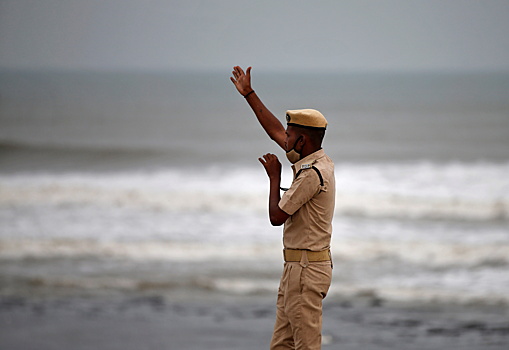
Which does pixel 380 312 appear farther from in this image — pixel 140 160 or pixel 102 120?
pixel 102 120

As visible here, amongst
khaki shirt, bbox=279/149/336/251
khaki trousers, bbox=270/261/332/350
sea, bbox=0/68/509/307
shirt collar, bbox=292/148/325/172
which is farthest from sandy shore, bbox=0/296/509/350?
shirt collar, bbox=292/148/325/172

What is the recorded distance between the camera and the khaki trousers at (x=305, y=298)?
4.03 meters

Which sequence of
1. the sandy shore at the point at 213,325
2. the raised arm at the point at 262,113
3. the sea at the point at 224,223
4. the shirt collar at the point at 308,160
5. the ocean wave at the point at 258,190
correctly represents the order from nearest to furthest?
the shirt collar at the point at 308,160 < the raised arm at the point at 262,113 < the sandy shore at the point at 213,325 < the sea at the point at 224,223 < the ocean wave at the point at 258,190

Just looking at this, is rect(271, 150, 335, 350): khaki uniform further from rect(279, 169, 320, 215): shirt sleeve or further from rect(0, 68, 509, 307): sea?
rect(0, 68, 509, 307): sea

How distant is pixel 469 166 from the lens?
933 inches

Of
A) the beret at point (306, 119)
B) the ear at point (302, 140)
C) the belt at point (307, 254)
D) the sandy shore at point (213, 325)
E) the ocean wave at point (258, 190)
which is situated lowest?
the sandy shore at point (213, 325)

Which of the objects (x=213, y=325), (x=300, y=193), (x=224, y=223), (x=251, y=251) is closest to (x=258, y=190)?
→ (x=224, y=223)

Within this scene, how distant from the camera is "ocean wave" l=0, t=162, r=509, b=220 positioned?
1522 cm

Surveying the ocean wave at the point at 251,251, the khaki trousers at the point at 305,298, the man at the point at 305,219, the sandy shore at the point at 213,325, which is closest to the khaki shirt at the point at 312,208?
the man at the point at 305,219

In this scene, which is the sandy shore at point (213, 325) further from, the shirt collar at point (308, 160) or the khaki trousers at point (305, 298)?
the shirt collar at point (308, 160)

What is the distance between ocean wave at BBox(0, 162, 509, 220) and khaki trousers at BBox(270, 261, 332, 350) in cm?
1060

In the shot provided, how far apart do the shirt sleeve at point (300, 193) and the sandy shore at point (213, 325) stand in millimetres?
3053

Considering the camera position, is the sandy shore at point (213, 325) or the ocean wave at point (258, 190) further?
the ocean wave at point (258, 190)

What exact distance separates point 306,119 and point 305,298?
0.90 meters
